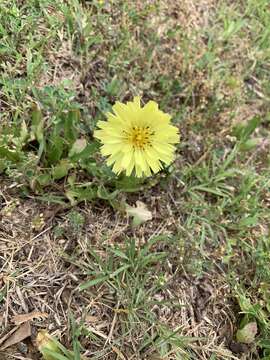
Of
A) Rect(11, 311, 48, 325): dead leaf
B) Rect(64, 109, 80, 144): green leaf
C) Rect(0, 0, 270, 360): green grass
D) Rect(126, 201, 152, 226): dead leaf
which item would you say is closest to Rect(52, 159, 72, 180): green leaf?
Rect(0, 0, 270, 360): green grass

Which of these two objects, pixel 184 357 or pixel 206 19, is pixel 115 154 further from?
pixel 206 19

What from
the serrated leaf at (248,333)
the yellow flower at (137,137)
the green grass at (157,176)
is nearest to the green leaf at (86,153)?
the green grass at (157,176)

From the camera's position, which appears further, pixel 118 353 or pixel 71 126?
pixel 71 126

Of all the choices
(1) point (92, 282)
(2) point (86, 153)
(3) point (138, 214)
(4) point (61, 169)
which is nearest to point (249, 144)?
(3) point (138, 214)

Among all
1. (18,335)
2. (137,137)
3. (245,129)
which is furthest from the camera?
(245,129)

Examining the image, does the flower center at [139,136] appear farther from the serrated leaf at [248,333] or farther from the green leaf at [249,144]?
the serrated leaf at [248,333]

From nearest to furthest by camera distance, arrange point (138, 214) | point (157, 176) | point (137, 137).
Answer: point (137, 137), point (138, 214), point (157, 176)

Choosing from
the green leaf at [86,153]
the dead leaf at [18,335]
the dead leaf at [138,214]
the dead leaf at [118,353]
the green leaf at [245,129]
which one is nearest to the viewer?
the dead leaf at [18,335]

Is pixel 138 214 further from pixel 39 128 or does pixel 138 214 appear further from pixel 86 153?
pixel 39 128

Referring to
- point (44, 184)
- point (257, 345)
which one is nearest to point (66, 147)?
point (44, 184)
